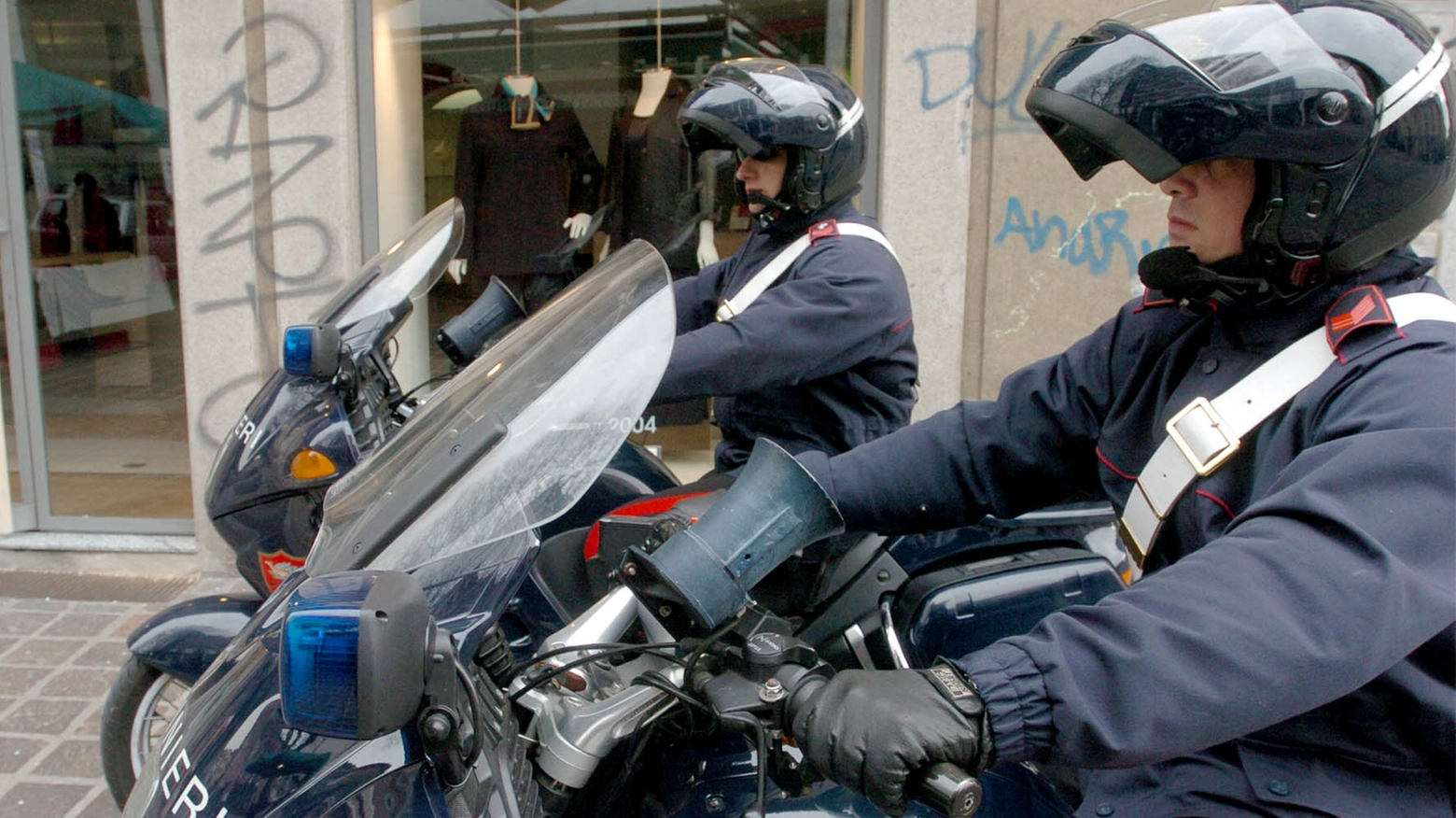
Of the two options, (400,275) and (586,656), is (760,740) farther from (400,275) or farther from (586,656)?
(400,275)

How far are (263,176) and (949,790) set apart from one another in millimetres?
4750

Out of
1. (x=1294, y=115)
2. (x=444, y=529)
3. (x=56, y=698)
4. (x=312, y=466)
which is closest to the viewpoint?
(x=444, y=529)

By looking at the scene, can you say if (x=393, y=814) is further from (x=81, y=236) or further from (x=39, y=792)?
(x=81, y=236)

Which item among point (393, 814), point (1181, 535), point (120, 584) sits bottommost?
point (120, 584)

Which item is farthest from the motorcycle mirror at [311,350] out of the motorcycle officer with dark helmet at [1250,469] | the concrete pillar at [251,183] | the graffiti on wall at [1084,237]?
the graffiti on wall at [1084,237]

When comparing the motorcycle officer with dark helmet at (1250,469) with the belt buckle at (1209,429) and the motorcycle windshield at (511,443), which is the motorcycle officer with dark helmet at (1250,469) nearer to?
the belt buckle at (1209,429)

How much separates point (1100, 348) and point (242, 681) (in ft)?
4.73

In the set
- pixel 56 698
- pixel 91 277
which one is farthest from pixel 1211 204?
pixel 91 277

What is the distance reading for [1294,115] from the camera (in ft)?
4.62

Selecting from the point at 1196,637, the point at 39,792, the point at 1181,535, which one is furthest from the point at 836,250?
the point at 39,792

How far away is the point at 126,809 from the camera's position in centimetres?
137

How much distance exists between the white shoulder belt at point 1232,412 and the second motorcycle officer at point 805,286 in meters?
1.19

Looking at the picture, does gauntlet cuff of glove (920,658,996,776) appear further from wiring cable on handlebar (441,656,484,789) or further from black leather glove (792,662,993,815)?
wiring cable on handlebar (441,656,484,789)

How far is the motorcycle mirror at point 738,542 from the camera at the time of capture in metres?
1.45
